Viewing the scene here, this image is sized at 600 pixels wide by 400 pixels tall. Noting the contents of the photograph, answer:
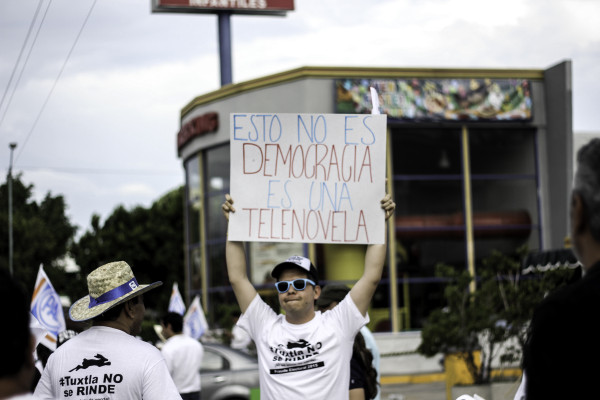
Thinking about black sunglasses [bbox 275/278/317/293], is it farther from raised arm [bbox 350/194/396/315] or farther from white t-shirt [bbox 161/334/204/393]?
white t-shirt [bbox 161/334/204/393]

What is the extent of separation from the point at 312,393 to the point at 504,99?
2383cm

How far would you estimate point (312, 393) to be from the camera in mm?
4781

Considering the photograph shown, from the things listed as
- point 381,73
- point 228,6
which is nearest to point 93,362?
point 381,73

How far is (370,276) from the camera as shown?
5105 mm

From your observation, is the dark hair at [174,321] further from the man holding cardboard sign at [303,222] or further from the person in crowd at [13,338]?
the person in crowd at [13,338]

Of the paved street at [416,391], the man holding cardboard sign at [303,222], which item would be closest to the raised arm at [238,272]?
the man holding cardboard sign at [303,222]

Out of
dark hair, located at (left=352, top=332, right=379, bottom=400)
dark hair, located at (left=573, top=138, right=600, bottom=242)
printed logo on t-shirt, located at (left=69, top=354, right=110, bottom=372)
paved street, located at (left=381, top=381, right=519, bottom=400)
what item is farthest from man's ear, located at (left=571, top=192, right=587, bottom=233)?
paved street, located at (left=381, top=381, right=519, bottom=400)

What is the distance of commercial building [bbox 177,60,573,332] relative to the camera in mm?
26766

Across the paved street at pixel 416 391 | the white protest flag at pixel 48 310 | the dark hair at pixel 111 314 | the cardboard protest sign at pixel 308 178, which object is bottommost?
the paved street at pixel 416 391

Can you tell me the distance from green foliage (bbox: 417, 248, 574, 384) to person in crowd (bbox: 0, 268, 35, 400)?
39.9 ft

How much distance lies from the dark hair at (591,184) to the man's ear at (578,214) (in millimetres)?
10

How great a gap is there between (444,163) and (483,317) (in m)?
14.0

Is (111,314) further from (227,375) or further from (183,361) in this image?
(227,375)

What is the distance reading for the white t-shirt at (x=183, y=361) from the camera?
1048cm
